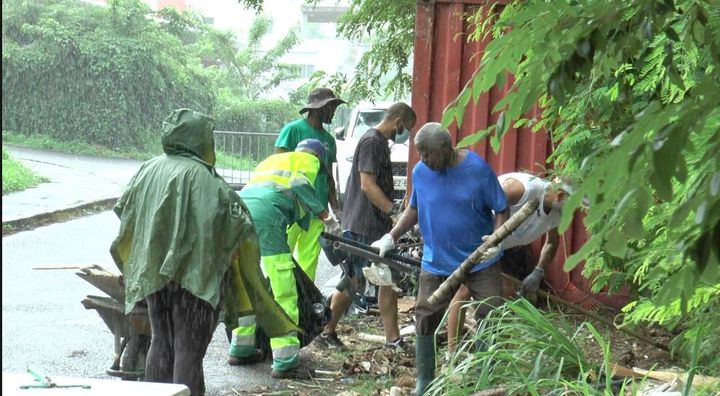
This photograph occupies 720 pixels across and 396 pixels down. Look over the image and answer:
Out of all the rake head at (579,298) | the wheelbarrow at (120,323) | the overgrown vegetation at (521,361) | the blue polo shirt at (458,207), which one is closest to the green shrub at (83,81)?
the rake head at (579,298)

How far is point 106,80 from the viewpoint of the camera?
107ft

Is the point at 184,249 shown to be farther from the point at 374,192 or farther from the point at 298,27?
the point at 298,27

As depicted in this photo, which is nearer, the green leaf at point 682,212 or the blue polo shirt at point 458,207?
the green leaf at point 682,212

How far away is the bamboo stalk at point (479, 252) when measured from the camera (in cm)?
652

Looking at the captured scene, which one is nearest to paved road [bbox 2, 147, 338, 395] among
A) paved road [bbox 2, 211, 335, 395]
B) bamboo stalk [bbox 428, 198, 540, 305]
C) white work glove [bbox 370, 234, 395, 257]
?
paved road [bbox 2, 211, 335, 395]

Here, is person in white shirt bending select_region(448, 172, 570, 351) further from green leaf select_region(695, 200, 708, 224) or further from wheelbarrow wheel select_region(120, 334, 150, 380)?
green leaf select_region(695, 200, 708, 224)

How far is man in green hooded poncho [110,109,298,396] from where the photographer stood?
592cm

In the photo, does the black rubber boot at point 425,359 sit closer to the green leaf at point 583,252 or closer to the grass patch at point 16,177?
the green leaf at point 583,252

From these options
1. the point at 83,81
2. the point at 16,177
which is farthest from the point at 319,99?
the point at 83,81

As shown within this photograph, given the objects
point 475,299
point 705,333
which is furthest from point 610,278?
point 705,333

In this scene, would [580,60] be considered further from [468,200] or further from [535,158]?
[535,158]

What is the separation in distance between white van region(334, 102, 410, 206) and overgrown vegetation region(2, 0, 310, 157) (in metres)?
12.6

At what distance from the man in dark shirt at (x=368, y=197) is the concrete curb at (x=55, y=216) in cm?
745

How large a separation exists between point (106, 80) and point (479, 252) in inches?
1086
